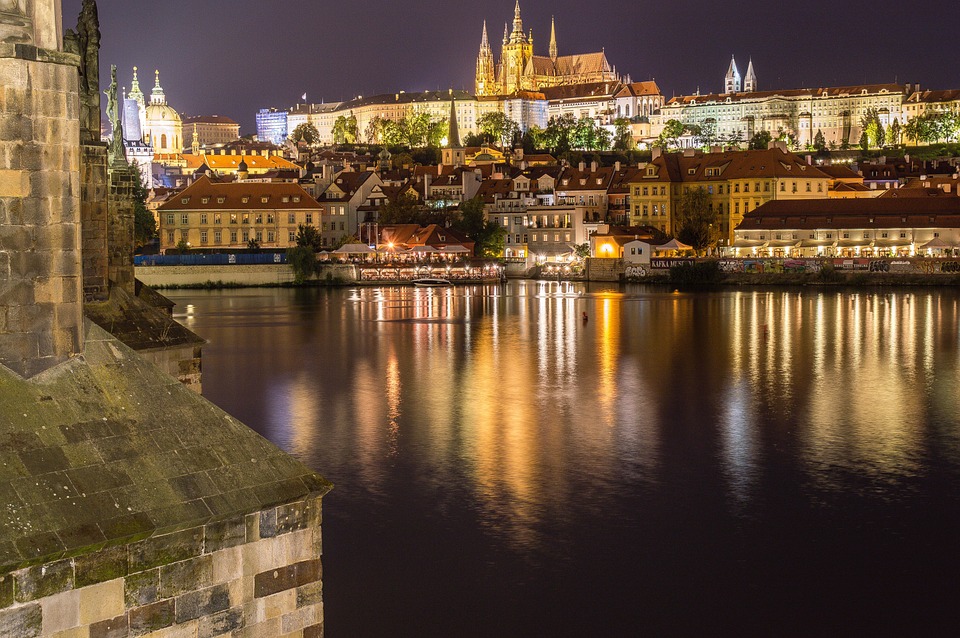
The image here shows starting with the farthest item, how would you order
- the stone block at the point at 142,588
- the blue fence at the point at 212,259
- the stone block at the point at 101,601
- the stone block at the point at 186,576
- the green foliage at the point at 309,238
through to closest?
the green foliage at the point at 309,238 → the blue fence at the point at 212,259 → the stone block at the point at 186,576 → the stone block at the point at 142,588 → the stone block at the point at 101,601

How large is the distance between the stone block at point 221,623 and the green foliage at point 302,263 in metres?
54.0

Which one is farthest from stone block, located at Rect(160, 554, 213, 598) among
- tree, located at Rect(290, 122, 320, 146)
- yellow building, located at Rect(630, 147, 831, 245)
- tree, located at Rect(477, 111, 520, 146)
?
tree, located at Rect(290, 122, 320, 146)

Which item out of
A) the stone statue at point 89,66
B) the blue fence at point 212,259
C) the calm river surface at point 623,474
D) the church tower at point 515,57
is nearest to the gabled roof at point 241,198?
the blue fence at point 212,259

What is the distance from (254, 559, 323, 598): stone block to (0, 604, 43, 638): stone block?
36.9 inches

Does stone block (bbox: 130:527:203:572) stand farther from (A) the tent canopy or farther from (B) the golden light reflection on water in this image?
(A) the tent canopy

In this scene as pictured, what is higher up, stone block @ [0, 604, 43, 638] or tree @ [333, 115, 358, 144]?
tree @ [333, 115, 358, 144]

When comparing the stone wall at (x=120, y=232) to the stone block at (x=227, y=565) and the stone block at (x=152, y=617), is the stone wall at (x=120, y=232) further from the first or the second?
the stone block at (x=152, y=617)

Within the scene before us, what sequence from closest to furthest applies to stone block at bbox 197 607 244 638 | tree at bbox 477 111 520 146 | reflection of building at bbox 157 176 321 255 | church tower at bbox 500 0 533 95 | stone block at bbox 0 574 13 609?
stone block at bbox 0 574 13 609, stone block at bbox 197 607 244 638, reflection of building at bbox 157 176 321 255, tree at bbox 477 111 520 146, church tower at bbox 500 0 533 95

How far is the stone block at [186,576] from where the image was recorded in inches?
191

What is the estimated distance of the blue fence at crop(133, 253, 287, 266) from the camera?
5862cm

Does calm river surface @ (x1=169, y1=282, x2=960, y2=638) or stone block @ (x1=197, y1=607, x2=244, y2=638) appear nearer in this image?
stone block @ (x1=197, y1=607, x2=244, y2=638)

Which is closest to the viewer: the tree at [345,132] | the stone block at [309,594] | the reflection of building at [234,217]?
the stone block at [309,594]

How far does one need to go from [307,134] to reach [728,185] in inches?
3807

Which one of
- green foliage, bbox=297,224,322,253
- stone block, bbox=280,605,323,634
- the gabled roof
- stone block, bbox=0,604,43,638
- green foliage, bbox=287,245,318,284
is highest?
the gabled roof
